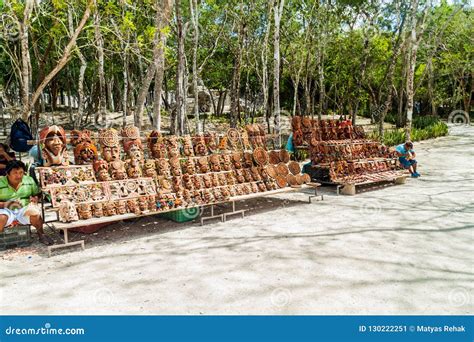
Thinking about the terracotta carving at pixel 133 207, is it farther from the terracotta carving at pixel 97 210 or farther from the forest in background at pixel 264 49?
the forest in background at pixel 264 49

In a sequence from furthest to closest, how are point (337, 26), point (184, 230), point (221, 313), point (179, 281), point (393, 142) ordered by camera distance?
point (337, 26) → point (393, 142) → point (184, 230) → point (179, 281) → point (221, 313)

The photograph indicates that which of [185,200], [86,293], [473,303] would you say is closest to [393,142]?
[185,200]

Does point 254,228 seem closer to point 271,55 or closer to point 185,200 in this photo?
point 185,200

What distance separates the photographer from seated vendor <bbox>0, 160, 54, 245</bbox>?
6.29m

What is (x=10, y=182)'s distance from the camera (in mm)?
6422

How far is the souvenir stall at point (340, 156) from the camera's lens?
1112cm

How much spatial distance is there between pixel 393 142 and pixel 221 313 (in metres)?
18.1

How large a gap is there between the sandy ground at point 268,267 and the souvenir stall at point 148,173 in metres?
0.54

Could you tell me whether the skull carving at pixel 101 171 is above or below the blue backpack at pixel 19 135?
below

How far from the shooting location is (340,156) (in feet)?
37.3

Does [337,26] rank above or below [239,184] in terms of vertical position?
above

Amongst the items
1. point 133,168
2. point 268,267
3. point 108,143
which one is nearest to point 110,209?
point 133,168

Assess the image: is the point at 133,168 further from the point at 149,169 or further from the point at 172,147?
the point at 172,147

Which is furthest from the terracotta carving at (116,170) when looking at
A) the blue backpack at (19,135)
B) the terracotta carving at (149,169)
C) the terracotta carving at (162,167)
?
the blue backpack at (19,135)
